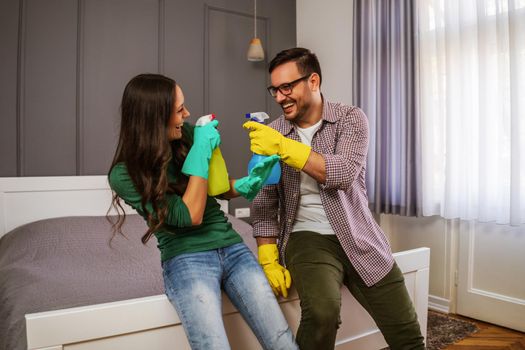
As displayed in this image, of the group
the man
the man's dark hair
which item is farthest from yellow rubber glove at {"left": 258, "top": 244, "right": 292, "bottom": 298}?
the man's dark hair

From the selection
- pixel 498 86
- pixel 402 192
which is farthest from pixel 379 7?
Result: pixel 402 192

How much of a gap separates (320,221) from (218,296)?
1.54ft

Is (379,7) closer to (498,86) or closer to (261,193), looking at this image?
(498,86)

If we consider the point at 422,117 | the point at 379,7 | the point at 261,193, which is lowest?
the point at 261,193

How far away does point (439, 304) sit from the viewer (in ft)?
9.34

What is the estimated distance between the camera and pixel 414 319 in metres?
1.41

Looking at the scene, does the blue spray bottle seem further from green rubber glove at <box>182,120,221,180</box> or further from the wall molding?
the wall molding

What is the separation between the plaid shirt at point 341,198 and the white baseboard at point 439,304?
1.54m

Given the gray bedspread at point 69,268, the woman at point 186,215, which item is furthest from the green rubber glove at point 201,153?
the gray bedspread at point 69,268

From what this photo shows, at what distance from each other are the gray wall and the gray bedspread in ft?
1.75

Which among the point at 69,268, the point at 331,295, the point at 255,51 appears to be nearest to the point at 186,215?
the point at 331,295

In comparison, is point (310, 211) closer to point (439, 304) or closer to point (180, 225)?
point (180, 225)

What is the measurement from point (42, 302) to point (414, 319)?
1.13 meters

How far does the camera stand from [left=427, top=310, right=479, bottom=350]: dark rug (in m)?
2.31
